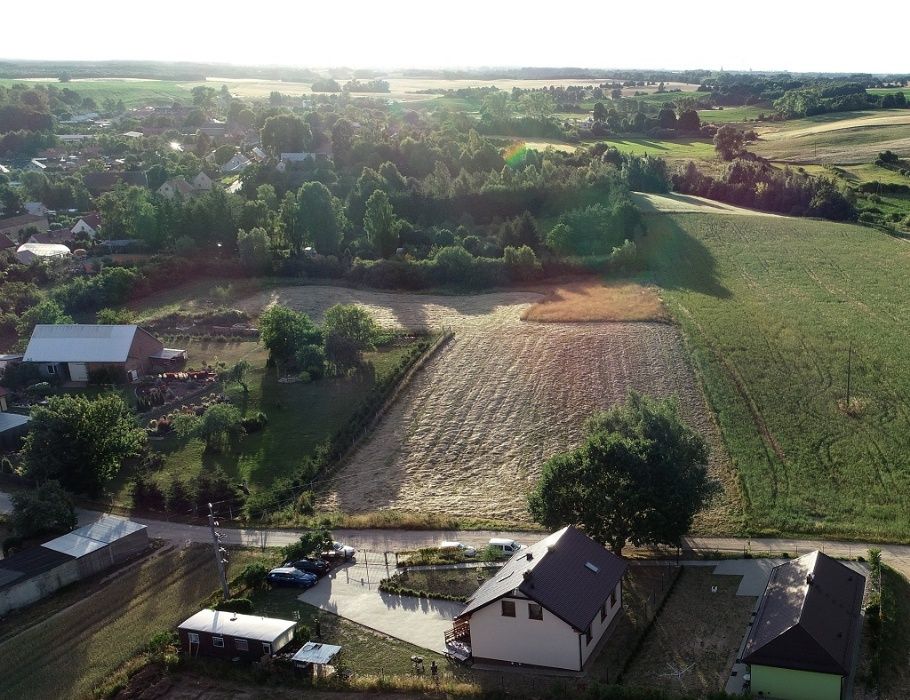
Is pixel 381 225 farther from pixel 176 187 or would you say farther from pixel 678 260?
pixel 176 187

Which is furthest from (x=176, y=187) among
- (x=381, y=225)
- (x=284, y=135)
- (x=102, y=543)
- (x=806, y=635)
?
(x=806, y=635)

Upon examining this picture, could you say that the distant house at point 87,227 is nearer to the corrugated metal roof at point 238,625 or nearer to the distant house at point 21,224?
the distant house at point 21,224

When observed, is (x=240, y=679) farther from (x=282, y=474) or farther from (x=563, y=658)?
(x=282, y=474)

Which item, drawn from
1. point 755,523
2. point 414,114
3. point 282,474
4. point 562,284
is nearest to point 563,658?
point 755,523

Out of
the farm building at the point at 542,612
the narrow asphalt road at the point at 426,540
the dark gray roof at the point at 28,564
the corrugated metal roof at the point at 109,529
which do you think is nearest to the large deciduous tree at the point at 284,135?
the narrow asphalt road at the point at 426,540

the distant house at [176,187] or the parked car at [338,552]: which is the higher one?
the distant house at [176,187]
